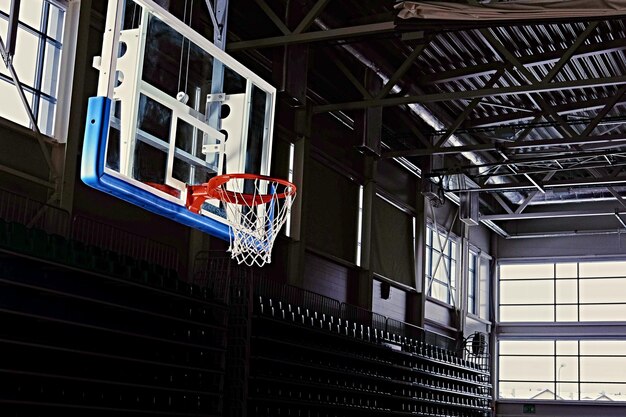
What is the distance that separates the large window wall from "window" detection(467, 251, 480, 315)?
181cm

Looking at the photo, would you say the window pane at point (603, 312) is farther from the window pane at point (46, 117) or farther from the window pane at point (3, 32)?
the window pane at point (3, 32)

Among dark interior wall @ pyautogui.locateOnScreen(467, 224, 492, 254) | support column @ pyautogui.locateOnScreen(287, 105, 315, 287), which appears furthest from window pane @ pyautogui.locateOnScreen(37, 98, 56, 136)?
dark interior wall @ pyautogui.locateOnScreen(467, 224, 492, 254)

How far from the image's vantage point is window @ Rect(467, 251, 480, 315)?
32281 millimetres

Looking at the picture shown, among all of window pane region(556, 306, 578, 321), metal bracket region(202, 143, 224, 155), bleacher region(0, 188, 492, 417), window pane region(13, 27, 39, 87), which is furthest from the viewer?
window pane region(556, 306, 578, 321)

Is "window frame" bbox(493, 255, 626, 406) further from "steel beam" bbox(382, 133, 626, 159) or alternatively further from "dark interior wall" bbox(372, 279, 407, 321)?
"steel beam" bbox(382, 133, 626, 159)

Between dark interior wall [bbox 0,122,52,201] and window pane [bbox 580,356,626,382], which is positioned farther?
window pane [bbox 580,356,626,382]

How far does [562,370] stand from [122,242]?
70.6 feet

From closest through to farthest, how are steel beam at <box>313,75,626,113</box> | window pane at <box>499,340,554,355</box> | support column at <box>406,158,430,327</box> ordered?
steel beam at <box>313,75,626,113</box>
support column at <box>406,158,430,327</box>
window pane at <box>499,340,554,355</box>

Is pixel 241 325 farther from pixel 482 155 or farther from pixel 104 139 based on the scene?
pixel 482 155

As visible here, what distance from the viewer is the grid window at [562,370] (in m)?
31.5

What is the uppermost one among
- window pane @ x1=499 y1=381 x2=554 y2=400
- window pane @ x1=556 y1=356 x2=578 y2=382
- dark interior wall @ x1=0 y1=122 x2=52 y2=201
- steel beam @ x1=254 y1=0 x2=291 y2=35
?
steel beam @ x1=254 y1=0 x2=291 y2=35

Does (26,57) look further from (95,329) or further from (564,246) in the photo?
(564,246)

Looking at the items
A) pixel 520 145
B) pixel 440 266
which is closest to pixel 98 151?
pixel 520 145

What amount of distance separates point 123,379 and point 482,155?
15798 millimetres
